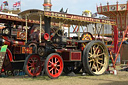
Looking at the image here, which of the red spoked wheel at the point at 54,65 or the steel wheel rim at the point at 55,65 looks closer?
the red spoked wheel at the point at 54,65

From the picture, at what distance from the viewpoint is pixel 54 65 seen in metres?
8.13

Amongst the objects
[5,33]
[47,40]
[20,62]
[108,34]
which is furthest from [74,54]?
[108,34]

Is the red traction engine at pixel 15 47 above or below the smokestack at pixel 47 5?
below

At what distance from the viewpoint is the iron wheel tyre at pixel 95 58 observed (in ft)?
29.8

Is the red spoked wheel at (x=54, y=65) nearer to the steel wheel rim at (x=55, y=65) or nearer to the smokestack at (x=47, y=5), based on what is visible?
the steel wheel rim at (x=55, y=65)

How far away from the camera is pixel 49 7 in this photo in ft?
35.0

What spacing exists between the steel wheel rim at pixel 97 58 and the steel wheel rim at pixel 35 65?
6.84ft

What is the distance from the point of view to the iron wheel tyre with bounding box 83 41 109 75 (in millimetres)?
9086

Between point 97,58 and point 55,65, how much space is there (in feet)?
7.72

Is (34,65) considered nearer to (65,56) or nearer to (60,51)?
(60,51)

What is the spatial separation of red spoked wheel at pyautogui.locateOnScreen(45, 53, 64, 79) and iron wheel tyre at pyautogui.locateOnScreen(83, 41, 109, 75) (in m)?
1.16

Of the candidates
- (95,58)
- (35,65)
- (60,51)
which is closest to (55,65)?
(60,51)

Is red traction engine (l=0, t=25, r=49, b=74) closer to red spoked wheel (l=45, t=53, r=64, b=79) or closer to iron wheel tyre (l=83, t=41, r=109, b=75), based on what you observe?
red spoked wheel (l=45, t=53, r=64, b=79)

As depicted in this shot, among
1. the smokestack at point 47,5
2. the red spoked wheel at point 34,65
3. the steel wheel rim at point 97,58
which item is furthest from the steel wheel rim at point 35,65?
the smokestack at point 47,5
